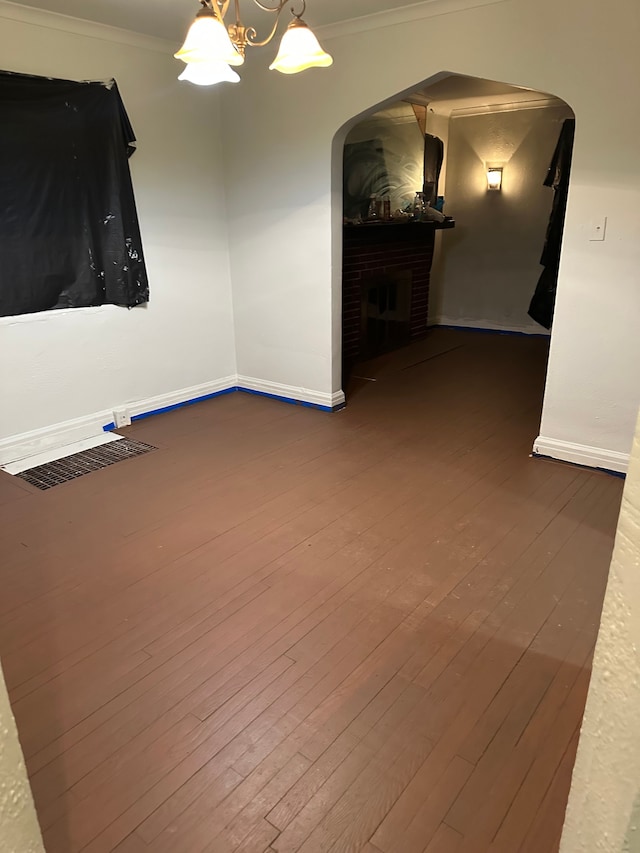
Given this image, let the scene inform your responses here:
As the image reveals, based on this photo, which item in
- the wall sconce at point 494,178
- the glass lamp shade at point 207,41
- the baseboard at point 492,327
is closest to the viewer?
the glass lamp shade at point 207,41

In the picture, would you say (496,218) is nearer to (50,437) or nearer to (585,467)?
(585,467)

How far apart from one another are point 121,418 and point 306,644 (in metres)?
2.59

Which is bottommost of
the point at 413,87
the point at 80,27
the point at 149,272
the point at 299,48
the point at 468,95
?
the point at 149,272

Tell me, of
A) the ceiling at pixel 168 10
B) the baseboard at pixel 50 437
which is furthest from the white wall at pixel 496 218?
the baseboard at pixel 50 437

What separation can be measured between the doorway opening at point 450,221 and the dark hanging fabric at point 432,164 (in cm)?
2

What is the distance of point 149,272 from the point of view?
4.11m

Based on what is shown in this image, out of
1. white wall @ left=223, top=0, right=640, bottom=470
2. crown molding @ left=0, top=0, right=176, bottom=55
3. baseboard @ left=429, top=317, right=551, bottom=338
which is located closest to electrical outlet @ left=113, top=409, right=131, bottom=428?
white wall @ left=223, top=0, right=640, bottom=470

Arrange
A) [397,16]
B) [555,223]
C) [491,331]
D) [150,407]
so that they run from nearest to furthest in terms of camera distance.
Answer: [397,16], [150,407], [555,223], [491,331]

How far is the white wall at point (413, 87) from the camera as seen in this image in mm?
2881

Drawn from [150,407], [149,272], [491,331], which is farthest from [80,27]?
[491,331]

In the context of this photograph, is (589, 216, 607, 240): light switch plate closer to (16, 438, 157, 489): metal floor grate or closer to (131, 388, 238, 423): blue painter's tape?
(16, 438, 157, 489): metal floor grate


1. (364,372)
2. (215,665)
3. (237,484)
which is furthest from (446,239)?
(215,665)

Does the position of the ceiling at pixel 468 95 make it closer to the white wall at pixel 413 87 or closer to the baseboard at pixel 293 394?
the white wall at pixel 413 87

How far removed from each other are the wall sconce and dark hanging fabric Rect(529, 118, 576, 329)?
1.15m
